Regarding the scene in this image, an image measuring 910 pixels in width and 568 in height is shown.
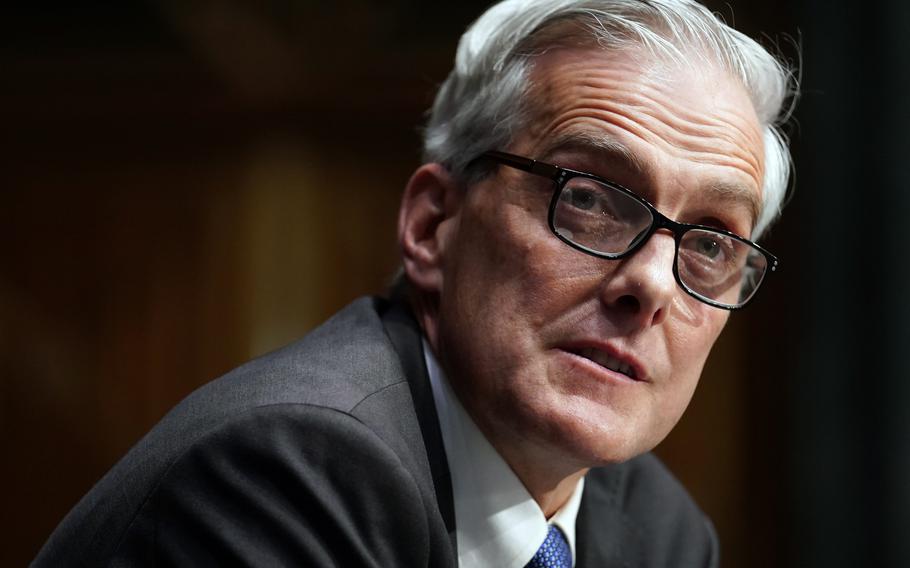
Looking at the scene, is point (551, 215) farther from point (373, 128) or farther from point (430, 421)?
point (373, 128)

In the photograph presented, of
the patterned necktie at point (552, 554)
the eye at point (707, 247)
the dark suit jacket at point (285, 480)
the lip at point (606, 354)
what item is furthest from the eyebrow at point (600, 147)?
the patterned necktie at point (552, 554)

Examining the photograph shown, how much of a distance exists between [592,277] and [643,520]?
1.89ft

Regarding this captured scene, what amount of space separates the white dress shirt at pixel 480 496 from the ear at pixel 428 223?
0.16 metres

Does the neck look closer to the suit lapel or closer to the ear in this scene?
the suit lapel

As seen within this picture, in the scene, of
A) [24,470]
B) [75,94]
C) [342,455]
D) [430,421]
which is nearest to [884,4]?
[430,421]

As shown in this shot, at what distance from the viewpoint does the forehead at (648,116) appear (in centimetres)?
120

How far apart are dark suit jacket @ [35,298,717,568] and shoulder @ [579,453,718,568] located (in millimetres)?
429

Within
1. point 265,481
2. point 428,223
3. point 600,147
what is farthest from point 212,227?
point 265,481

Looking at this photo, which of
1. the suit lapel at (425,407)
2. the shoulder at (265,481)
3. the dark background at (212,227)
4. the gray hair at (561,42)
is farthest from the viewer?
the dark background at (212,227)

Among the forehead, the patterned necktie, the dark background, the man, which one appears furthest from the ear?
the dark background

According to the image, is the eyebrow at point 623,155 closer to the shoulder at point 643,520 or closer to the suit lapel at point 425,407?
the suit lapel at point 425,407

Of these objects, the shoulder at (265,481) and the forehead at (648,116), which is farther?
the forehead at (648,116)

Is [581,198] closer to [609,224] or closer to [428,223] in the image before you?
[609,224]

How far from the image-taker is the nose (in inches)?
45.9
